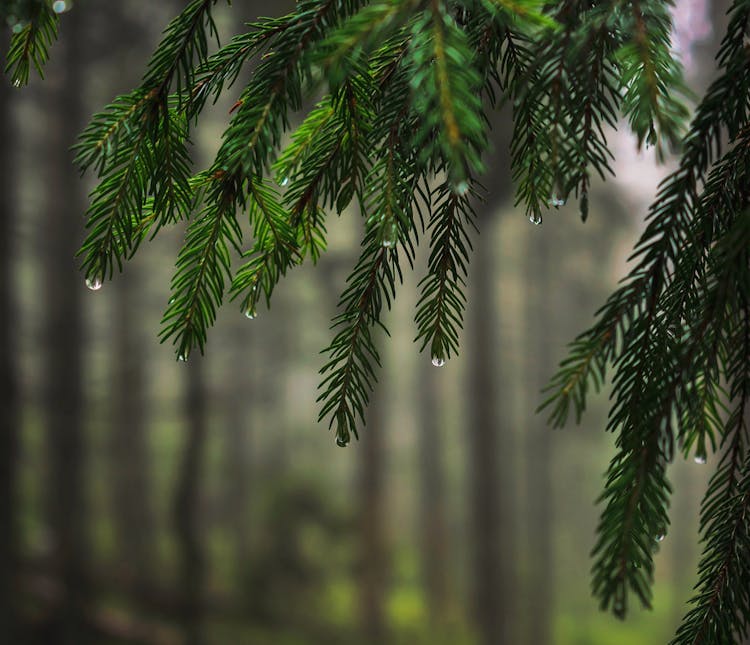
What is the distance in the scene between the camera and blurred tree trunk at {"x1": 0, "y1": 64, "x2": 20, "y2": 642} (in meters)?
6.30

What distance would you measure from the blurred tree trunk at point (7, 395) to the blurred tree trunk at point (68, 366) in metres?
1.17

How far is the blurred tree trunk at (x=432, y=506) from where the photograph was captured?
14.7 meters

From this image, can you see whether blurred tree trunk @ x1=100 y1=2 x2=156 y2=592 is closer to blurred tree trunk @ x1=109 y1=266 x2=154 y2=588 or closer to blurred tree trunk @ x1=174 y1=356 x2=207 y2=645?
blurred tree trunk @ x1=109 y1=266 x2=154 y2=588

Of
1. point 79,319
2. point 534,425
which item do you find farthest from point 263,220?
point 534,425

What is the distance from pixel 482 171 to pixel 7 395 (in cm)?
677

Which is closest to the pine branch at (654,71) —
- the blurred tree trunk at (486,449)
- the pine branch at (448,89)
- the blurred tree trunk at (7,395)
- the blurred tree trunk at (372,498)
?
the pine branch at (448,89)

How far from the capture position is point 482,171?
71 cm

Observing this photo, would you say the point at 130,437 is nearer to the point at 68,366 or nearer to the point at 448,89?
the point at 68,366

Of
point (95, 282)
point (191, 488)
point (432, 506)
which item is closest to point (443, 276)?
point (95, 282)

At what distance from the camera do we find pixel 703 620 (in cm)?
93

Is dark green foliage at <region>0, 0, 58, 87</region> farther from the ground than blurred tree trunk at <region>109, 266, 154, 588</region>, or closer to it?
farther from the ground

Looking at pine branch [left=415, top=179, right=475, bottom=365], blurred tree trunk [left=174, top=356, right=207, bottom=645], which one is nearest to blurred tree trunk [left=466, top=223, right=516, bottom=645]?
blurred tree trunk [left=174, top=356, right=207, bottom=645]

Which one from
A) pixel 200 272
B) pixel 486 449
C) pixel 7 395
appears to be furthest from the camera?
pixel 486 449

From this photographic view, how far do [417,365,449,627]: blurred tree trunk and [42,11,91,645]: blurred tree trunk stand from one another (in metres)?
7.68
